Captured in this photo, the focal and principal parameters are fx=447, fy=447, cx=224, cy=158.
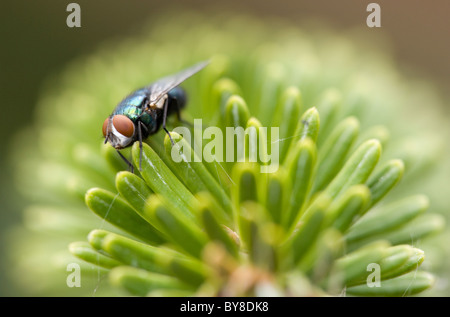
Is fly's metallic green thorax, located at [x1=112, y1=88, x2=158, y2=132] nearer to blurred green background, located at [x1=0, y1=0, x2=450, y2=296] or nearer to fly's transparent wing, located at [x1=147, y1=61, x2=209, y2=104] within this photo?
fly's transparent wing, located at [x1=147, y1=61, x2=209, y2=104]

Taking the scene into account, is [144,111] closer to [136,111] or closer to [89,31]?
[136,111]

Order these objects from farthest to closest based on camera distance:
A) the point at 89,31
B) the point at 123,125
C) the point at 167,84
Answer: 1. the point at 89,31
2. the point at 167,84
3. the point at 123,125

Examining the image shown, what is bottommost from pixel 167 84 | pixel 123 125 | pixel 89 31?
pixel 123 125

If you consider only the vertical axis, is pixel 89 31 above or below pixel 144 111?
above

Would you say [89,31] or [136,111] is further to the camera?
[89,31]

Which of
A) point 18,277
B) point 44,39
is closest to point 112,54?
point 44,39

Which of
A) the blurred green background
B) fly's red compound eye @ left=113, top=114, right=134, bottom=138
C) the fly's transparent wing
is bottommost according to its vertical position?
fly's red compound eye @ left=113, top=114, right=134, bottom=138

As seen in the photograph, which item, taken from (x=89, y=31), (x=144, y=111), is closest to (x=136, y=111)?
(x=144, y=111)

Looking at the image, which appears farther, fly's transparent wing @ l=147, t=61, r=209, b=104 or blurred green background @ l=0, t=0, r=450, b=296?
blurred green background @ l=0, t=0, r=450, b=296

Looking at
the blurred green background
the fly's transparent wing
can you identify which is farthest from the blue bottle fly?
the blurred green background
